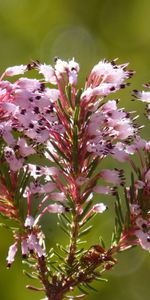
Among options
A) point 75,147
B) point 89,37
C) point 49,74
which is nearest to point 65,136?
point 75,147

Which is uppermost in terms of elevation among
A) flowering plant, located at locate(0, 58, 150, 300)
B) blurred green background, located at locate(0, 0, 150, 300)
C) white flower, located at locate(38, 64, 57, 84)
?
blurred green background, located at locate(0, 0, 150, 300)

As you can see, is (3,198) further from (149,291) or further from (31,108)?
(149,291)

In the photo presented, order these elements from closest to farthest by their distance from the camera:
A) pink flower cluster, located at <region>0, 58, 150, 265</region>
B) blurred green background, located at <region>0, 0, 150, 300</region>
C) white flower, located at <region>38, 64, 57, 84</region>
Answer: pink flower cluster, located at <region>0, 58, 150, 265</region>
white flower, located at <region>38, 64, 57, 84</region>
blurred green background, located at <region>0, 0, 150, 300</region>

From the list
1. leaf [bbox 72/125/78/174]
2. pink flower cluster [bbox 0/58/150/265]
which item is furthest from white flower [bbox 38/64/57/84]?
→ leaf [bbox 72/125/78/174]

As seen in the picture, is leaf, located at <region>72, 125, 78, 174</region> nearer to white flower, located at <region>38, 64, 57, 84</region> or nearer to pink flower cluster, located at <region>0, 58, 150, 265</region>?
pink flower cluster, located at <region>0, 58, 150, 265</region>

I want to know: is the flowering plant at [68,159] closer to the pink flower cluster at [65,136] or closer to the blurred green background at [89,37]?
the pink flower cluster at [65,136]

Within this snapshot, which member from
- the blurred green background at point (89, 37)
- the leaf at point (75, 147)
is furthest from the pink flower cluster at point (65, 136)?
the blurred green background at point (89, 37)
